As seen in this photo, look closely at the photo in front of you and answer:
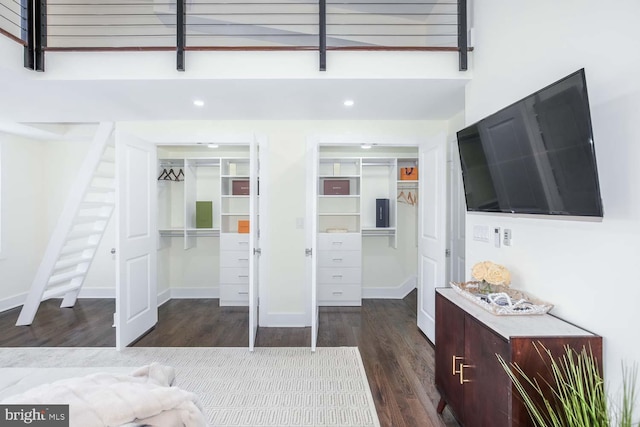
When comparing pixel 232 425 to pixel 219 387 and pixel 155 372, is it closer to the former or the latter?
pixel 219 387

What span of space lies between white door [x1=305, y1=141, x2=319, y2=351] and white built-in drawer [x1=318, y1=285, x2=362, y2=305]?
0.89 meters

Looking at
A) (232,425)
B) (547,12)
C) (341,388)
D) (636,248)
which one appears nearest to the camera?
(636,248)

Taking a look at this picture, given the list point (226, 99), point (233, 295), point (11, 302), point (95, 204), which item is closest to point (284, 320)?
point (233, 295)

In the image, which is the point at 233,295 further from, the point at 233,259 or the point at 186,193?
the point at 186,193

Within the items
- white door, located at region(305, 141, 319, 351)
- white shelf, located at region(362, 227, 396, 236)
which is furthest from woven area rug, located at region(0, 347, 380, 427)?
white shelf, located at region(362, 227, 396, 236)

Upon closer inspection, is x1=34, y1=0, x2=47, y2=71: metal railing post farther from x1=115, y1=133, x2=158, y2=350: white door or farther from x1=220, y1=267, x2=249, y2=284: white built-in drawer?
x1=220, y1=267, x2=249, y2=284: white built-in drawer

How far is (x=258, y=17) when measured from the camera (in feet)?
12.8

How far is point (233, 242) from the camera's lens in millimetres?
4445

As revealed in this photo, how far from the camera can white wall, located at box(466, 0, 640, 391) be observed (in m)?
1.35

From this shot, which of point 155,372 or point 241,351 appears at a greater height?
point 155,372

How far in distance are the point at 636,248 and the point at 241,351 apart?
2.97 m

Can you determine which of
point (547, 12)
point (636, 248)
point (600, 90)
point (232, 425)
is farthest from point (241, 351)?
point (547, 12)

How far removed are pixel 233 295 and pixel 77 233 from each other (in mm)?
2017

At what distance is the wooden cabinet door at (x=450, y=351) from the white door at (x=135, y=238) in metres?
2.82
